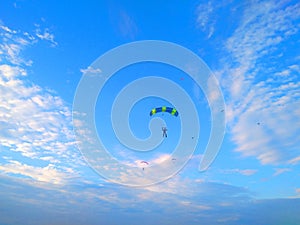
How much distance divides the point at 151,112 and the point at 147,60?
23742 millimetres

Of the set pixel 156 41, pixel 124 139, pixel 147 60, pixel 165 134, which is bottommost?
pixel 124 139

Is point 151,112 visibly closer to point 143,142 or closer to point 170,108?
point 170,108

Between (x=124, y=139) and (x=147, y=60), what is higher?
(x=147, y=60)

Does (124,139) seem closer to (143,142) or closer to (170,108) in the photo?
(143,142)

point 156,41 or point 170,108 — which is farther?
point 170,108

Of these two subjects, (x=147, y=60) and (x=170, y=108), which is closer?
(x=147, y=60)

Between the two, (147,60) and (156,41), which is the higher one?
(156,41)

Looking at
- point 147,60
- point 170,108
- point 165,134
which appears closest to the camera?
point 147,60

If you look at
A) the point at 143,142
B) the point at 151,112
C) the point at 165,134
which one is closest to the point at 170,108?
the point at 151,112

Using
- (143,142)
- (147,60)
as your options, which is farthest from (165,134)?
(147,60)

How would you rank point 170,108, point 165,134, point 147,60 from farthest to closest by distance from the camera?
point 170,108
point 165,134
point 147,60

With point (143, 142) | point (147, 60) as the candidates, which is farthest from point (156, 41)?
point (143, 142)

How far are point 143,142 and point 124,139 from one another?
440cm

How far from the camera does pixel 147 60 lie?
200 ft
